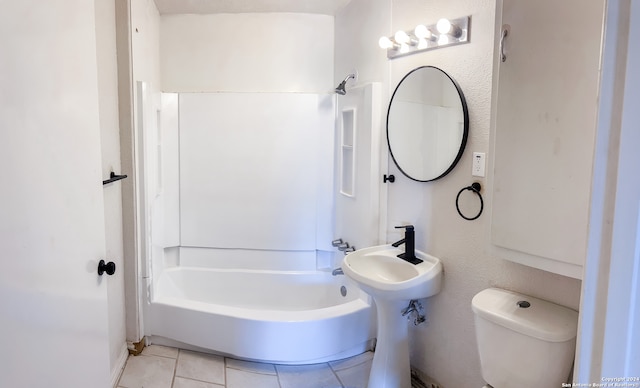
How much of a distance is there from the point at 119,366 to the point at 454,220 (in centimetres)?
212

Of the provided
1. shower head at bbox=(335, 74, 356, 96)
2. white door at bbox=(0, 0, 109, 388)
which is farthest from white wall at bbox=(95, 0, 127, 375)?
shower head at bbox=(335, 74, 356, 96)

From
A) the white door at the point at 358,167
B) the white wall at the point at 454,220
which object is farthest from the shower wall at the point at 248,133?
the white wall at the point at 454,220

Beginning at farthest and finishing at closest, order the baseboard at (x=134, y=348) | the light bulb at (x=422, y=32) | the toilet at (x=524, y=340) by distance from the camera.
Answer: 1. the baseboard at (x=134, y=348)
2. the light bulb at (x=422, y=32)
3. the toilet at (x=524, y=340)

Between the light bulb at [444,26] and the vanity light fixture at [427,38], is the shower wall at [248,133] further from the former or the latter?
the light bulb at [444,26]

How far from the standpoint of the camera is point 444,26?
198cm

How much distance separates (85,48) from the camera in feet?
4.05

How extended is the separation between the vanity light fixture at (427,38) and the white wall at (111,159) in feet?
5.09

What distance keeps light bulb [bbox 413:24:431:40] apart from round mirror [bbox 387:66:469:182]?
0.16 meters

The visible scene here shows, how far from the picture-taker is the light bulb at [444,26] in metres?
1.97

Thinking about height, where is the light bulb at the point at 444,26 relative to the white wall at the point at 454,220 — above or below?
above

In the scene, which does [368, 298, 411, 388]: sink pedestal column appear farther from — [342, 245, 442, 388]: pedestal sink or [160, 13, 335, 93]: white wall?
[160, 13, 335, 93]: white wall

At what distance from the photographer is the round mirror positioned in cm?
204

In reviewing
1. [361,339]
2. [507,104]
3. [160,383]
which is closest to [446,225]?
[507,104]

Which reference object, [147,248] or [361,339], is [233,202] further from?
[361,339]
